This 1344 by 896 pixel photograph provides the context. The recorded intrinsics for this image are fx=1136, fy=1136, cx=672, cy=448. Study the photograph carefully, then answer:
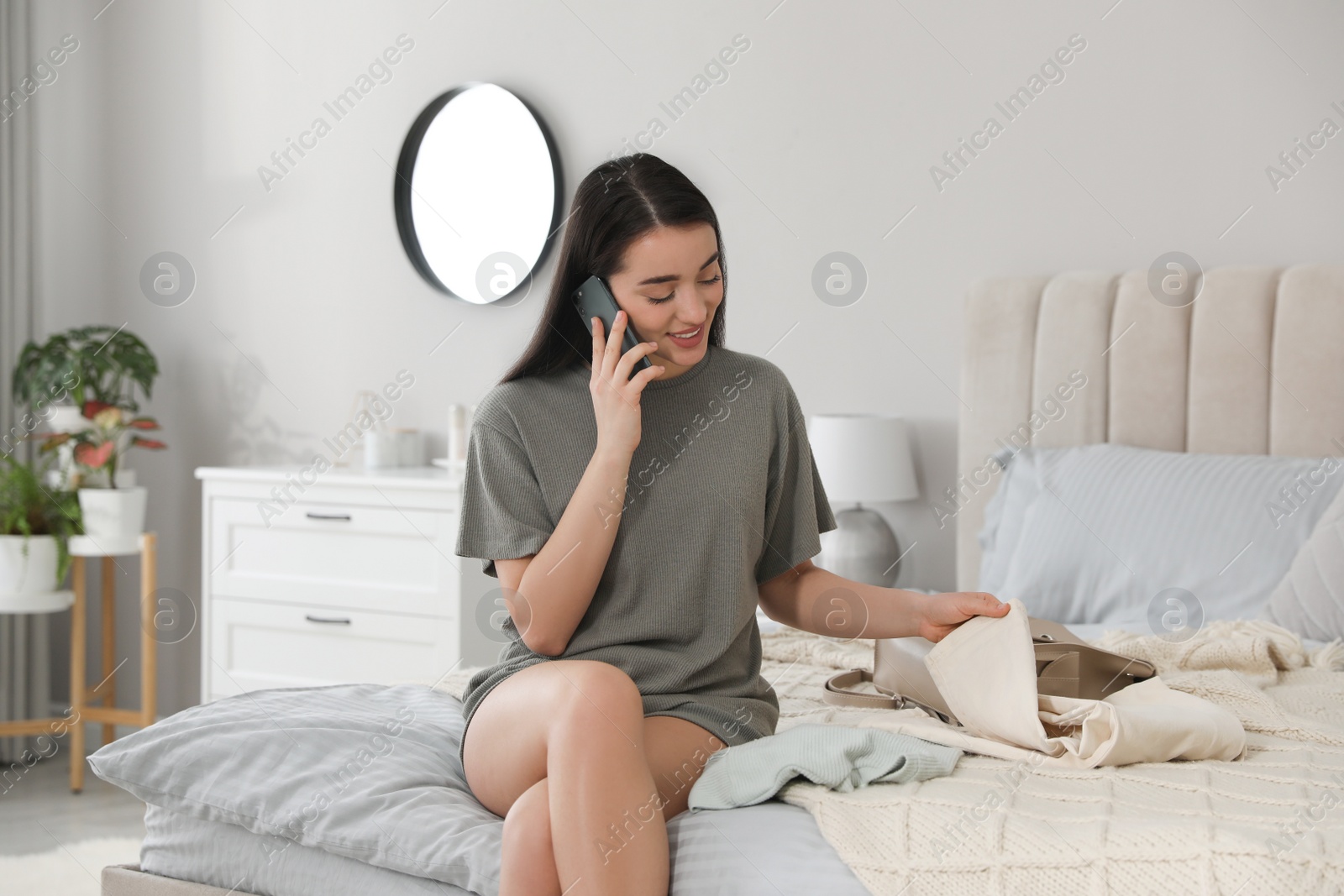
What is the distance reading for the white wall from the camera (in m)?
Result: 2.72

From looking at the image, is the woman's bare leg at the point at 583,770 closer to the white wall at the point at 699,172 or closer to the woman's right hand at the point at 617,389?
the woman's right hand at the point at 617,389

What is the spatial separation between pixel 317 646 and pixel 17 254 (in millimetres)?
1671

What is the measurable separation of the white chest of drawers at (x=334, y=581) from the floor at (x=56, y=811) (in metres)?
0.39

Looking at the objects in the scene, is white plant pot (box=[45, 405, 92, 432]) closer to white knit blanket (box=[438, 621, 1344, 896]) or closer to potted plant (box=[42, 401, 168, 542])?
potted plant (box=[42, 401, 168, 542])

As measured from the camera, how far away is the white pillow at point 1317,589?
1989 mm

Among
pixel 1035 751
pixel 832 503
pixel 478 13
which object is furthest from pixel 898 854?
pixel 478 13

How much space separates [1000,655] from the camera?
4.42 ft

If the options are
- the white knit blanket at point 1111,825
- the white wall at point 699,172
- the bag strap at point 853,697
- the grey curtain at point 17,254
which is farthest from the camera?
the grey curtain at point 17,254

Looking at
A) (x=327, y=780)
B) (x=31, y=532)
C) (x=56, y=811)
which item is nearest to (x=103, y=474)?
(x=31, y=532)

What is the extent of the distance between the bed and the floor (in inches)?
63.3

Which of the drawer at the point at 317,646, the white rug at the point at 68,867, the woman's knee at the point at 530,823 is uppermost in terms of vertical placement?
the woman's knee at the point at 530,823

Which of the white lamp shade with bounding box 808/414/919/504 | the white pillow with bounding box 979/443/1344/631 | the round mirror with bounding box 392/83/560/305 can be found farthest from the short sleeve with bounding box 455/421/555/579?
the round mirror with bounding box 392/83/560/305

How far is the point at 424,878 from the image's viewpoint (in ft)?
4.17

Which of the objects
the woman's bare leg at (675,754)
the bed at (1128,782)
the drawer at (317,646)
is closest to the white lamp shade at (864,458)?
the bed at (1128,782)
